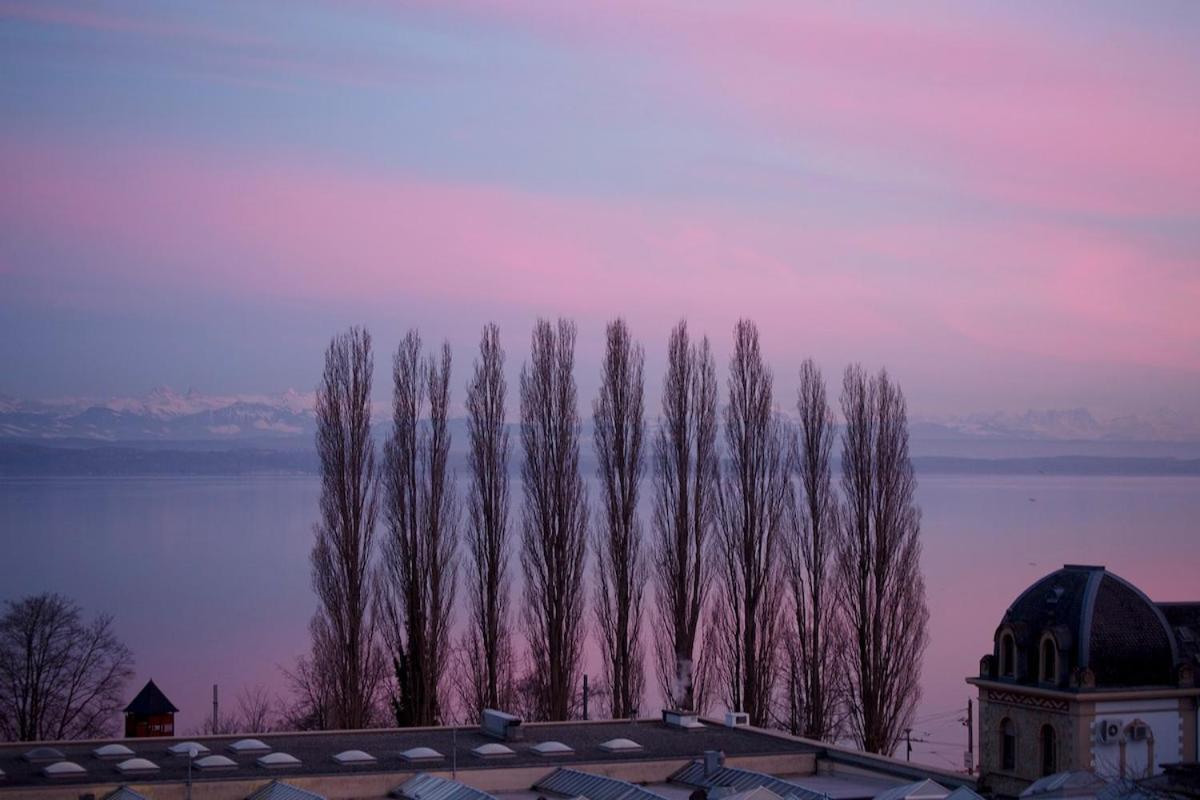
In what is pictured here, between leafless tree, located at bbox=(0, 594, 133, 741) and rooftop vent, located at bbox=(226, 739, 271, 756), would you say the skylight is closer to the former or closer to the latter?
rooftop vent, located at bbox=(226, 739, 271, 756)

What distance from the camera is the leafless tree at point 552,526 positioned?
38281 mm

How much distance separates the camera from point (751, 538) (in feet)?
130

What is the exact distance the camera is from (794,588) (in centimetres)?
3981

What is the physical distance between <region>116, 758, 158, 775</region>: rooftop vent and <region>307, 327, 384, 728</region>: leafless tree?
12174 mm

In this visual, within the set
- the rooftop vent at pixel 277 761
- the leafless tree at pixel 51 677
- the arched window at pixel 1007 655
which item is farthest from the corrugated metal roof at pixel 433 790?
the leafless tree at pixel 51 677

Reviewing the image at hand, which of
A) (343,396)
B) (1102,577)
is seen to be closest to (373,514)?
(343,396)

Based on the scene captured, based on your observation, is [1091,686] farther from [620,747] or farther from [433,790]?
[433,790]

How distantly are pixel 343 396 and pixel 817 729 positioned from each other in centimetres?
1453

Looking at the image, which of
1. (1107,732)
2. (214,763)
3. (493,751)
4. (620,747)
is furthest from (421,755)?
(1107,732)

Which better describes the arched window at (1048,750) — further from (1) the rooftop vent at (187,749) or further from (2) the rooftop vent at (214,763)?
(1) the rooftop vent at (187,749)

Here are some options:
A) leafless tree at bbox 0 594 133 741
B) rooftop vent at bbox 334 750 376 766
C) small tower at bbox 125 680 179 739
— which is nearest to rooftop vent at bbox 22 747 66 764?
rooftop vent at bbox 334 750 376 766

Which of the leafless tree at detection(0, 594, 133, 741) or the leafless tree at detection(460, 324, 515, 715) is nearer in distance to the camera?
the leafless tree at detection(460, 324, 515, 715)

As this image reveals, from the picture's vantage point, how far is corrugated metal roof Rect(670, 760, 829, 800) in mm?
24000

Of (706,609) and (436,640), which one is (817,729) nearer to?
(706,609)
